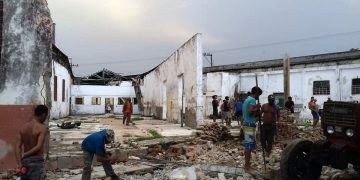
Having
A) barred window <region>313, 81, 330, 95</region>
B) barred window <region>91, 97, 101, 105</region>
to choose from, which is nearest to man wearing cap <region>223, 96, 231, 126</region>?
barred window <region>313, 81, 330, 95</region>

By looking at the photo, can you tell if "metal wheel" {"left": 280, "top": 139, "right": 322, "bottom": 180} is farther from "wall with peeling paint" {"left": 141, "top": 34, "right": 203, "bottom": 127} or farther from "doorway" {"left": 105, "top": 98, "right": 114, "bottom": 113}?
"doorway" {"left": 105, "top": 98, "right": 114, "bottom": 113}

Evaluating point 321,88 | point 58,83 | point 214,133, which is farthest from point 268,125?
point 58,83

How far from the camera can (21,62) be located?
373 inches

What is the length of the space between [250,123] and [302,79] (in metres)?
23.4

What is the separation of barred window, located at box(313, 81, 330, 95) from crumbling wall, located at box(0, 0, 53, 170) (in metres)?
24.0

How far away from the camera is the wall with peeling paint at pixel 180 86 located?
61.8 ft

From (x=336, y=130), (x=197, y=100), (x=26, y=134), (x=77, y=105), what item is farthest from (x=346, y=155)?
(x=77, y=105)

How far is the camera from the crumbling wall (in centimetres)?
922

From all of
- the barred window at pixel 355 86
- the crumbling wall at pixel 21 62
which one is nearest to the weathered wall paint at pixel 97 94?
the barred window at pixel 355 86

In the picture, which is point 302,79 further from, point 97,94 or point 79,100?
point 79,100

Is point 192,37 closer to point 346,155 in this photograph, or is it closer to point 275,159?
point 275,159

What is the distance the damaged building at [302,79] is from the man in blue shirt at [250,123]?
2148cm

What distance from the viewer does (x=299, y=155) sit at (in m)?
7.18

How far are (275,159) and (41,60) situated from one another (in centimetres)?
591
